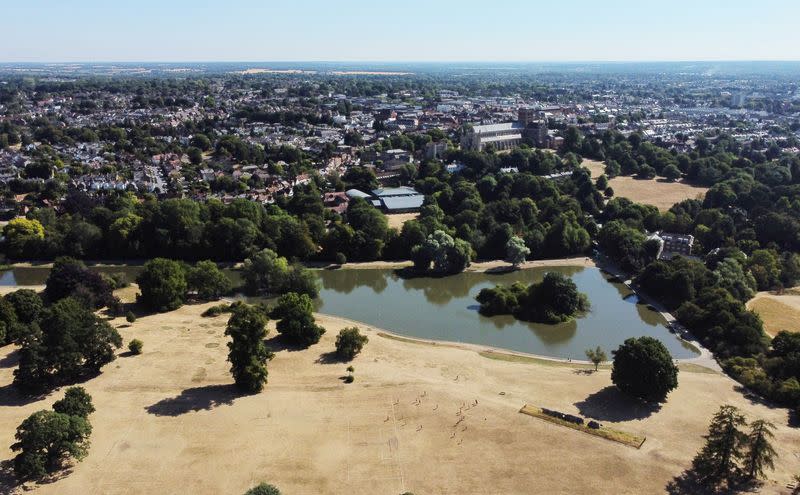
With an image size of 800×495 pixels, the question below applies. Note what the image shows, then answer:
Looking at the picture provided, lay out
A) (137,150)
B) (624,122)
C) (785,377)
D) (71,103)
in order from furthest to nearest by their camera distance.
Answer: (71,103), (624,122), (137,150), (785,377)

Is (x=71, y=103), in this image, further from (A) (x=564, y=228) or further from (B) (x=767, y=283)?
(B) (x=767, y=283)

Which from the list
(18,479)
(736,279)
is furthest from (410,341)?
(736,279)

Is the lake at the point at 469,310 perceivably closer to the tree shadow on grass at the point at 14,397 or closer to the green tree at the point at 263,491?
the green tree at the point at 263,491

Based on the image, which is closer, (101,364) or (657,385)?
(657,385)

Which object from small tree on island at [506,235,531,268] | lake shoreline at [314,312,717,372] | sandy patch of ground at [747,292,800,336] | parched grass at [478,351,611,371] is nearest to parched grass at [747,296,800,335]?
sandy patch of ground at [747,292,800,336]

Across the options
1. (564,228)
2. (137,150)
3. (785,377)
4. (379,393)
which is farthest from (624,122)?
(379,393)

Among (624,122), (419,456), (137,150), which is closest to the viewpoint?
(419,456)

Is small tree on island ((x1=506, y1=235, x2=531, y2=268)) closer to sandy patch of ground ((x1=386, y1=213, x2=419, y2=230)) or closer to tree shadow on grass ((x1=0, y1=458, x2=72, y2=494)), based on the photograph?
sandy patch of ground ((x1=386, y1=213, x2=419, y2=230))
